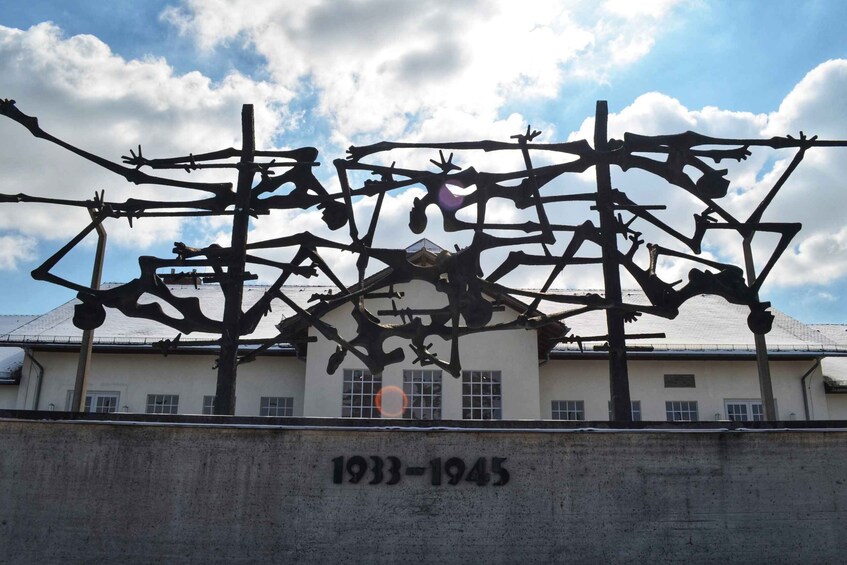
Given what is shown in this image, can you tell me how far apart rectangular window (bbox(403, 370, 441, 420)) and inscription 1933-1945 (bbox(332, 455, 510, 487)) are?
33.8 feet

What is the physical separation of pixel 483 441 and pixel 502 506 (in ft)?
2.22

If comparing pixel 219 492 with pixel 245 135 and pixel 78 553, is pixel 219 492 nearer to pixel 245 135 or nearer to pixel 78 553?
pixel 78 553

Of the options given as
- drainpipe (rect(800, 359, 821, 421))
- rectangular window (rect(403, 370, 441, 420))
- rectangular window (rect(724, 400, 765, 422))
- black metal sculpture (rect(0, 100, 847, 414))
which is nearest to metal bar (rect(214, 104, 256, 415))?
black metal sculpture (rect(0, 100, 847, 414))

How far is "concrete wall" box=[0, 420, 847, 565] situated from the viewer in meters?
7.52

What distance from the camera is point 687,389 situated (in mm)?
20250

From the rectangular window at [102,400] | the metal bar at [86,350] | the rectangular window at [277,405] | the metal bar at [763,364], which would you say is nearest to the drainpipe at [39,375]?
the rectangular window at [102,400]

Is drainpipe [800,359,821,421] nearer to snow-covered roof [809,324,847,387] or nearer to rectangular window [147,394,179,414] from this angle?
snow-covered roof [809,324,847,387]

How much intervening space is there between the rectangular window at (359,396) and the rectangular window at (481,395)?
6.93 feet

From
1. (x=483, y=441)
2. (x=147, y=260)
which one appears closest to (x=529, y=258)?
(x=483, y=441)

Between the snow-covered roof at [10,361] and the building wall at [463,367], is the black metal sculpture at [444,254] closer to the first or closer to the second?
the building wall at [463,367]

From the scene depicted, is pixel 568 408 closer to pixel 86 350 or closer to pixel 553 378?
pixel 553 378

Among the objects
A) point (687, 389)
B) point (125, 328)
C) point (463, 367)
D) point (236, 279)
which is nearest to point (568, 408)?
point (687, 389)

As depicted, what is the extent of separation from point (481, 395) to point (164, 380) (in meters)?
8.64

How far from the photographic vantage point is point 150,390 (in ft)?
66.6
